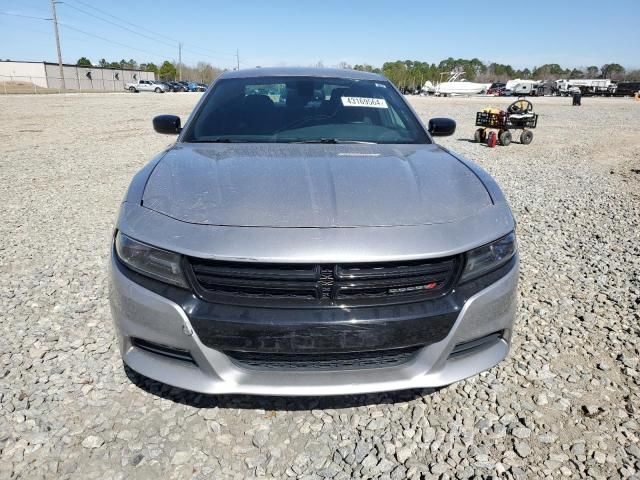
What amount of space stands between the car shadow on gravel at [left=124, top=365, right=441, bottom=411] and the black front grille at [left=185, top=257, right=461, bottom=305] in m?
0.73

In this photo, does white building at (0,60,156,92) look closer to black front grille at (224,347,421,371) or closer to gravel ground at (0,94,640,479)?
gravel ground at (0,94,640,479)

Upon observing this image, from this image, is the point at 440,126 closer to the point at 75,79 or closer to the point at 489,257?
the point at 489,257

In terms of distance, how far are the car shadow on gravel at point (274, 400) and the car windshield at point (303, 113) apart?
5.01 feet

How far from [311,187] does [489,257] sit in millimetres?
835

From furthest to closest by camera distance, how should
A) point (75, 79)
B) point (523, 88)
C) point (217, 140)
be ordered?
point (75, 79) < point (523, 88) < point (217, 140)

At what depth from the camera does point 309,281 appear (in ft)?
5.86

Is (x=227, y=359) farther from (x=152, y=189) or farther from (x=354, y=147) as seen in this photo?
(x=354, y=147)

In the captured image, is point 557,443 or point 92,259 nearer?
point 557,443

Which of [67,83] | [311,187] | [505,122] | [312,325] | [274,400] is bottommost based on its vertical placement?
[274,400]

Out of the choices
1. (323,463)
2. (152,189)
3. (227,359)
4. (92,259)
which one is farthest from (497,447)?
(92,259)

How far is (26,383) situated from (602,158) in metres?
11.7

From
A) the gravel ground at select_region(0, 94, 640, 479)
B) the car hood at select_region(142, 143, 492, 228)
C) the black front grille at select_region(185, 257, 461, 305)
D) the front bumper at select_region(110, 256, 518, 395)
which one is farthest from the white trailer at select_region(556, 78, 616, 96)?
the black front grille at select_region(185, 257, 461, 305)

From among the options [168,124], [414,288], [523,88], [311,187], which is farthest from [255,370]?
[523,88]

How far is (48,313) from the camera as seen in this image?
311 cm
